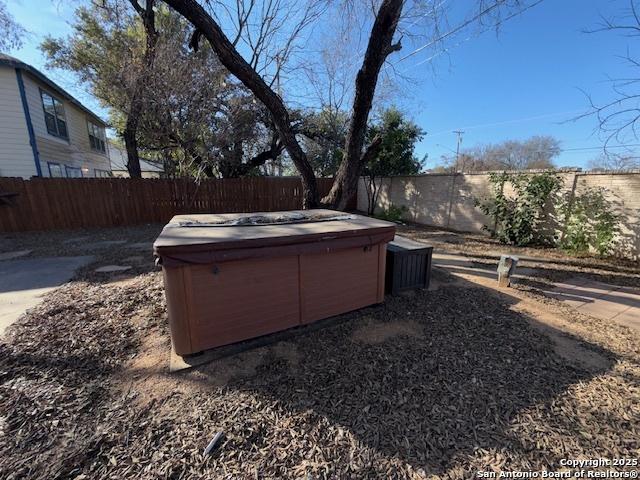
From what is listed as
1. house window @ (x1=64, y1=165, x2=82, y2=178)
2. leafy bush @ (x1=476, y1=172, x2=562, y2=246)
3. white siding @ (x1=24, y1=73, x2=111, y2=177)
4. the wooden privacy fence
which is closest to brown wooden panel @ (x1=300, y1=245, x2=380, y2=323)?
leafy bush @ (x1=476, y1=172, x2=562, y2=246)

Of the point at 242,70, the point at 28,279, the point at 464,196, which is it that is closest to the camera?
the point at 242,70

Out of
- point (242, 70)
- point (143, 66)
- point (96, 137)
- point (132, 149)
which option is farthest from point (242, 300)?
point (96, 137)

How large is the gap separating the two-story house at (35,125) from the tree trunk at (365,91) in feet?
36.0

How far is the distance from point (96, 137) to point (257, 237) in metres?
19.4

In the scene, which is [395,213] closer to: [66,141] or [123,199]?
[123,199]

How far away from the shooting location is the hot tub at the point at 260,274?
2084 mm

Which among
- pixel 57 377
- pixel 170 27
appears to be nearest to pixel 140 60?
pixel 170 27

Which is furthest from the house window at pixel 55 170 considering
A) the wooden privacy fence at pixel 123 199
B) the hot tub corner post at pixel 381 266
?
the hot tub corner post at pixel 381 266

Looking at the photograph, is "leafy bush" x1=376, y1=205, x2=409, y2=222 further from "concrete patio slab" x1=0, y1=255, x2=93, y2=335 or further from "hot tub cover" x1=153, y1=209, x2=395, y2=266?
A: "concrete patio slab" x1=0, y1=255, x2=93, y2=335

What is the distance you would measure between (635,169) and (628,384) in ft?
16.3

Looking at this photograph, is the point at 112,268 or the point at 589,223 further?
the point at 589,223

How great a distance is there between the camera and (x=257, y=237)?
2268mm

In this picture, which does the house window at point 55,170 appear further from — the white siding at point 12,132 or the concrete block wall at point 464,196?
the concrete block wall at point 464,196

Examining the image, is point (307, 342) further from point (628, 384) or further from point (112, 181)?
point (112, 181)
